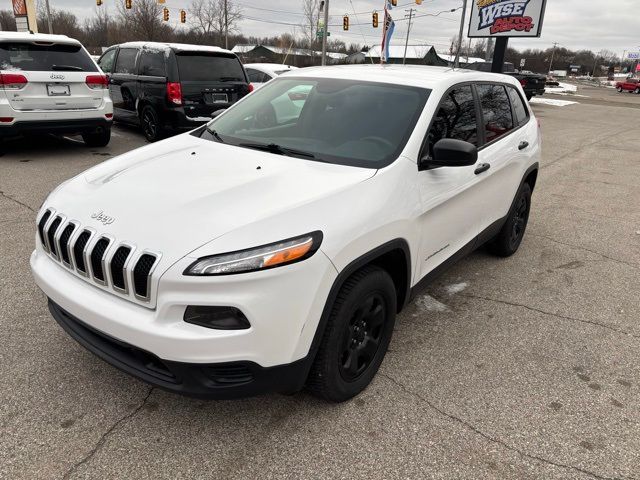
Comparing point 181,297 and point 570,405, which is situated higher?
point 181,297

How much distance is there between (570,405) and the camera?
276 cm

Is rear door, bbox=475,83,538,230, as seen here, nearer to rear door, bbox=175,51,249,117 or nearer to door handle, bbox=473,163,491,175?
door handle, bbox=473,163,491,175

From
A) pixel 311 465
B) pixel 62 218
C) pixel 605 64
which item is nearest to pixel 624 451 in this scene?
pixel 311 465

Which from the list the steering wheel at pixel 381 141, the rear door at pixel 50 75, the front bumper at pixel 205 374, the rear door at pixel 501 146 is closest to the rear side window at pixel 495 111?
the rear door at pixel 501 146

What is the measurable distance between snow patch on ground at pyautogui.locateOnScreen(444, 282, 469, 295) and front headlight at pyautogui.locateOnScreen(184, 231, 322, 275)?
2294mm

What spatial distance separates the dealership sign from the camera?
14.9 meters

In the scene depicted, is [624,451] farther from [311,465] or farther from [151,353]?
[151,353]

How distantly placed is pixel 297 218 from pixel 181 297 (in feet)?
1.97

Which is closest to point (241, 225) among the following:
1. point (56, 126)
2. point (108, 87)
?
point (56, 126)

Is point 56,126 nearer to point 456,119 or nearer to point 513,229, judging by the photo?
point 456,119

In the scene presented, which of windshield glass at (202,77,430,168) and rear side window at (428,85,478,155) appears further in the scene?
rear side window at (428,85,478,155)

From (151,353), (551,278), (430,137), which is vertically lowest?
(551,278)

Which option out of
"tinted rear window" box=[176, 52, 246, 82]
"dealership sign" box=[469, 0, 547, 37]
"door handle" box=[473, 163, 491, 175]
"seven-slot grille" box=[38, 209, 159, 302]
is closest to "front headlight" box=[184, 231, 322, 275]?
"seven-slot grille" box=[38, 209, 159, 302]

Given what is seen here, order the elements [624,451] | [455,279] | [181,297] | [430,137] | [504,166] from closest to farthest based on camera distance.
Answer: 1. [181,297]
2. [624,451]
3. [430,137]
4. [504,166]
5. [455,279]
